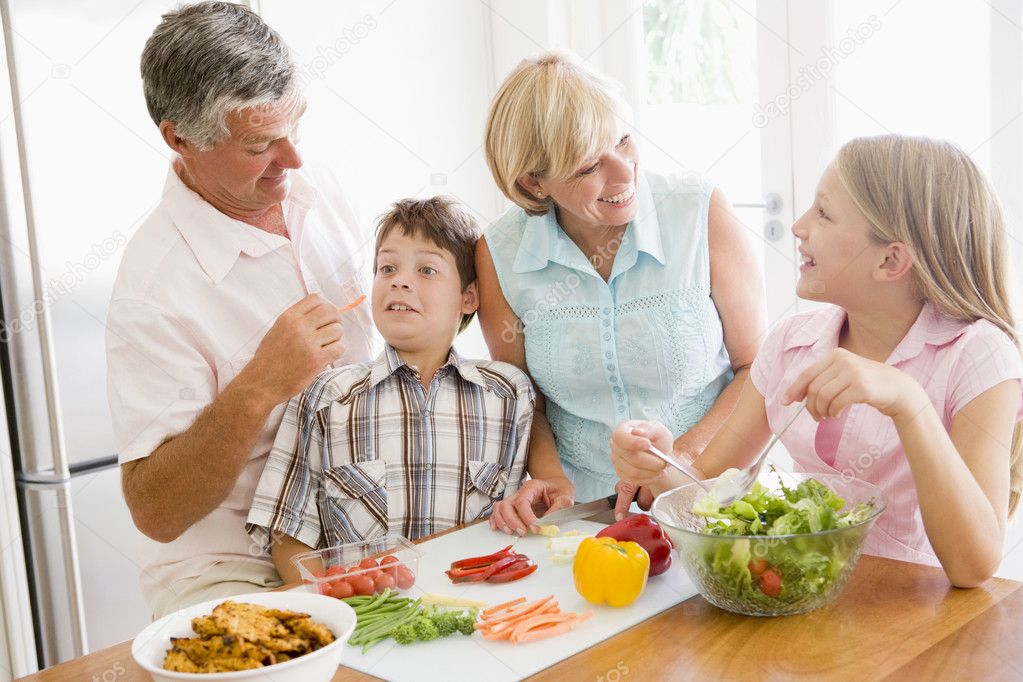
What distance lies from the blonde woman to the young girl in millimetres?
306

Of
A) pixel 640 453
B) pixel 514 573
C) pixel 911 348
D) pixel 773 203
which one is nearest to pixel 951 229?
pixel 911 348

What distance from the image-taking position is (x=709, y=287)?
1.93 metres

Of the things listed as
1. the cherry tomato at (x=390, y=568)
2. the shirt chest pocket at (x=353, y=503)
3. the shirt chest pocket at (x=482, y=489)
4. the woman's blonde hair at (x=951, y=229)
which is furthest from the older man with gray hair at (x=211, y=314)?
the woman's blonde hair at (x=951, y=229)

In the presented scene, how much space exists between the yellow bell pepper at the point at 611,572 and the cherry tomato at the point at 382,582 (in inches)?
10.0

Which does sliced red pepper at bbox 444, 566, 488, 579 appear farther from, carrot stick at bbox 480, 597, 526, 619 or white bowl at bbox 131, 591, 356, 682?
white bowl at bbox 131, 591, 356, 682

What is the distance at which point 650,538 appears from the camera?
136cm

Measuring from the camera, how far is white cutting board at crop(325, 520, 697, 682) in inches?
44.6

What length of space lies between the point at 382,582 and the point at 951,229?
2.98 ft

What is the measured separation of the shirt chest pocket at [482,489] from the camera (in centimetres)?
180

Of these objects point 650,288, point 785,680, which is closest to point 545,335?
point 650,288

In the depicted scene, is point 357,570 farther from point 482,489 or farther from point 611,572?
point 482,489

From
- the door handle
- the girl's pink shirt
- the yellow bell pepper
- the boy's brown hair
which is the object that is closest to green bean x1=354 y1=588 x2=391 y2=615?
the yellow bell pepper

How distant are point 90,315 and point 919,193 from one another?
188 cm

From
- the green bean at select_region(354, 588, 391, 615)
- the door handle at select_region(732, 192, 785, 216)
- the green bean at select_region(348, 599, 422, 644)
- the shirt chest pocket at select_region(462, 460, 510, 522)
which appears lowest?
the shirt chest pocket at select_region(462, 460, 510, 522)
